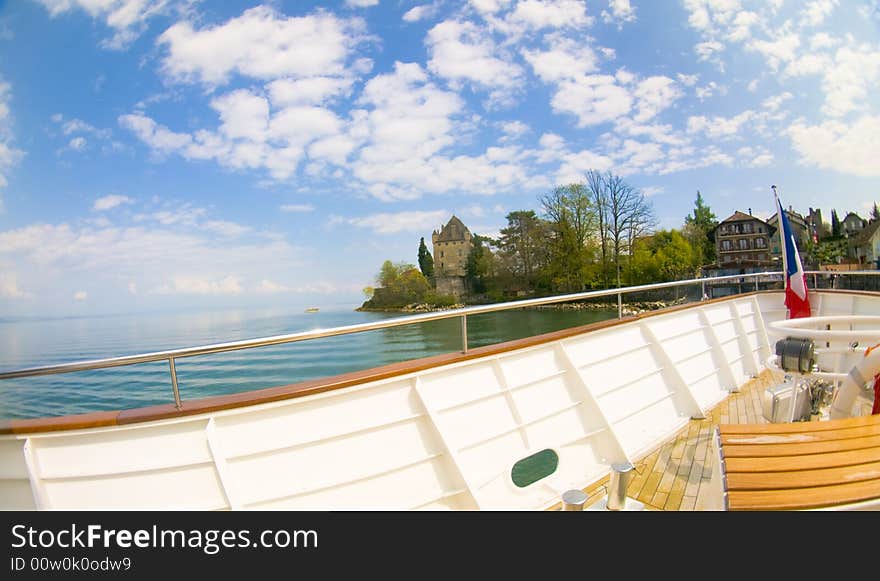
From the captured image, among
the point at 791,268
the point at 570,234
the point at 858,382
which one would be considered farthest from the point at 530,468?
the point at 570,234

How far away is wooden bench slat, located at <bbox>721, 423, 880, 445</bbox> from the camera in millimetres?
1072

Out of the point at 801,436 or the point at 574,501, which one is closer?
the point at 801,436

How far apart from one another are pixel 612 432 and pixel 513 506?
736mm

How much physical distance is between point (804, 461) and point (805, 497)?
0.48ft

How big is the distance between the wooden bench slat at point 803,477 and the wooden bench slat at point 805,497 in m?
0.01

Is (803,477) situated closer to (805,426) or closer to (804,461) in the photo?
(804,461)

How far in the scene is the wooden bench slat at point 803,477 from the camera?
91 cm

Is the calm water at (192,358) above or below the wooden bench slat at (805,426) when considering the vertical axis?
below

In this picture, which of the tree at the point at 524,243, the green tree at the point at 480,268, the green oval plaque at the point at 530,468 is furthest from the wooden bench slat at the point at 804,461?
the green tree at the point at 480,268

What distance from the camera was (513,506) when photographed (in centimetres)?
188

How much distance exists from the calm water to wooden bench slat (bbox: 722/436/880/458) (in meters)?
2.24

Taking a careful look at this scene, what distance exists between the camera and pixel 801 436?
1.09 metres

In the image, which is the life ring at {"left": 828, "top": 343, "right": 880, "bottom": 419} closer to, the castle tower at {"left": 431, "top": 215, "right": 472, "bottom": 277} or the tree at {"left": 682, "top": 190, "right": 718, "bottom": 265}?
the tree at {"left": 682, "top": 190, "right": 718, "bottom": 265}

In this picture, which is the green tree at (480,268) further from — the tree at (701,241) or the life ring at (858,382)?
the life ring at (858,382)
